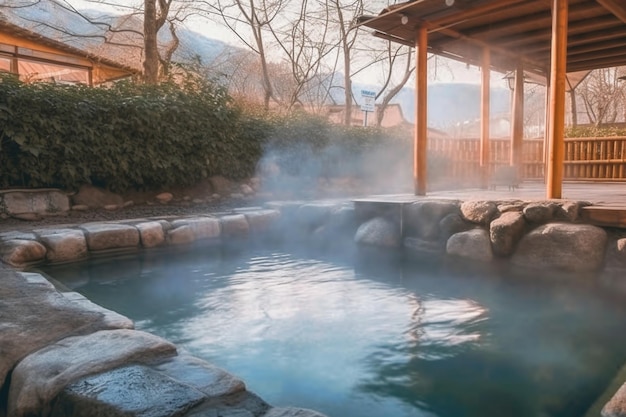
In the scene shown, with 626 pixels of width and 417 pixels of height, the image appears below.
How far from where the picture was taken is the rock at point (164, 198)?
6.36 meters

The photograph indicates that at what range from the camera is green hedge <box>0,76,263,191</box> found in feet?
16.6

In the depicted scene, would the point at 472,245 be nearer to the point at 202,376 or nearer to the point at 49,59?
the point at 202,376

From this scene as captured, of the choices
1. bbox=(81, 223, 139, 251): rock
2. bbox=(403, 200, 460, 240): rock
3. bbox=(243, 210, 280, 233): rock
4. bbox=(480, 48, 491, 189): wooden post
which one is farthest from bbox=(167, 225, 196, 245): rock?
bbox=(480, 48, 491, 189): wooden post

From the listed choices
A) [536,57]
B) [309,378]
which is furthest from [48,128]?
[536,57]

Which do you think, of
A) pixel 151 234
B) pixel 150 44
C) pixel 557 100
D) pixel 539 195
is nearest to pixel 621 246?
pixel 557 100

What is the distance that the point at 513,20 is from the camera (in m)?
5.71

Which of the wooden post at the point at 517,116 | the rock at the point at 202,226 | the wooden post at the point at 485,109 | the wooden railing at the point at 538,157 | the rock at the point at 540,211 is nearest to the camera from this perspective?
the rock at the point at 540,211

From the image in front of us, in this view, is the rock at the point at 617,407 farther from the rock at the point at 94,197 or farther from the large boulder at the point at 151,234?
the rock at the point at 94,197

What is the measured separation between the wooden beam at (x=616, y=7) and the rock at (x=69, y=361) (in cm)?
540

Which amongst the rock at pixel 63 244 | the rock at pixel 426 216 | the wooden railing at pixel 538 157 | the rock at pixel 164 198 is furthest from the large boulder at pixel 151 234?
the wooden railing at pixel 538 157

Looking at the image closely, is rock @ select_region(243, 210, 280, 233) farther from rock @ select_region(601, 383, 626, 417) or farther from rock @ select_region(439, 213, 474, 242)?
rock @ select_region(601, 383, 626, 417)

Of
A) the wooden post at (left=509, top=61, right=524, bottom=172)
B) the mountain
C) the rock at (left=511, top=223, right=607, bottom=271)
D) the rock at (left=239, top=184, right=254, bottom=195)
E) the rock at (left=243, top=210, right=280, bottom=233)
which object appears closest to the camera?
the rock at (left=511, top=223, right=607, bottom=271)

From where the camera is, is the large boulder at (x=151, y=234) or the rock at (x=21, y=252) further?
the large boulder at (x=151, y=234)

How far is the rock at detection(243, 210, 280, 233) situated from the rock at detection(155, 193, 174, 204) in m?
1.30
